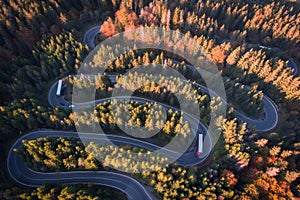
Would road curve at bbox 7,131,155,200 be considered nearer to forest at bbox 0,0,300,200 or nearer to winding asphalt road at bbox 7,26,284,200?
winding asphalt road at bbox 7,26,284,200

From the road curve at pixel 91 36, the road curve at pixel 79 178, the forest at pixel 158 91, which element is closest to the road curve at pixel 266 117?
the forest at pixel 158 91

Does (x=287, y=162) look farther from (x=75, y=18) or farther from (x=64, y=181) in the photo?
(x=75, y=18)

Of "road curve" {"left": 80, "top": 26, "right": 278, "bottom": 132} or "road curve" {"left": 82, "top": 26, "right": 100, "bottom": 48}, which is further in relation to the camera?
"road curve" {"left": 82, "top": 26, "right": 100, "bottom": 48}

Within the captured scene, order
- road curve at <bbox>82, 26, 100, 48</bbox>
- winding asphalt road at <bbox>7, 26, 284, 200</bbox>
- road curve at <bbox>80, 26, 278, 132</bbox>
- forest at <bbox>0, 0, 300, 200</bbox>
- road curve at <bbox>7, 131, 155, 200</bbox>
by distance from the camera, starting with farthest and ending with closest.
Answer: road curve at <bbox>82, 26, 100, 48</bbox>
road curve at <bbox>80, 26, 278, 132</bbox>
winding asphalt road at <bbox>7, 26, 284, 200</bbox>
road curve at <bbox>7, 131, 155, 200</bbox>
forest at <bbox>0, 0, 300, 200</bbox>

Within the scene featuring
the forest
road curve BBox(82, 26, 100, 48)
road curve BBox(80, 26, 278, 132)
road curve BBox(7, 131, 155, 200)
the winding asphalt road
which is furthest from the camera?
road curve BBox(82, 26, 100, 48)

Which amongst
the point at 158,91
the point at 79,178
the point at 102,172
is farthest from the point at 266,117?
the point at 79,178

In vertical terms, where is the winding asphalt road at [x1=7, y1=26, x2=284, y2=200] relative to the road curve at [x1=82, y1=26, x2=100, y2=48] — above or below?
below

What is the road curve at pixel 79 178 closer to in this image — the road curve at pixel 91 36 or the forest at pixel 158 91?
the forest at pixel 158 91

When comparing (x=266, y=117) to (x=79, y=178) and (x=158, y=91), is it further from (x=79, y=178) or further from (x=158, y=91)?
(x=79, y=178)

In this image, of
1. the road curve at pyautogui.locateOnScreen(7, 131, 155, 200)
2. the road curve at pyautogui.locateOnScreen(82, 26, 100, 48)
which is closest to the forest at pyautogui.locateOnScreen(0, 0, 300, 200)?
the road curve at pyautogui.locateOnScreen(7, 131, 155, 200)
